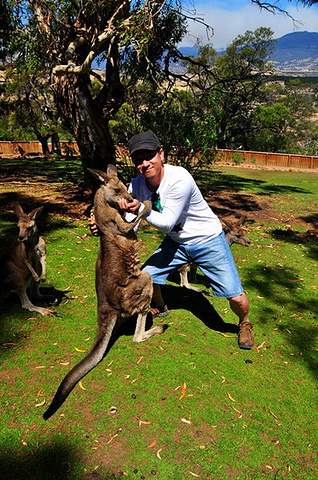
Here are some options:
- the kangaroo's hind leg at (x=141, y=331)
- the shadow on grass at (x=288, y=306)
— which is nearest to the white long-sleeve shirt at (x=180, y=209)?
the kangaroo's hind leg at (x=141, y=331)

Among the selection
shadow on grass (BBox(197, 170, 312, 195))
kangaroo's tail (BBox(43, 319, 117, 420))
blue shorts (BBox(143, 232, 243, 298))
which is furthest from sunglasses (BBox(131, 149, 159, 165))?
shadow on grass (BBox(197, 170, 312, 195))

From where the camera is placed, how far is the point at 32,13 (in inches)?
312

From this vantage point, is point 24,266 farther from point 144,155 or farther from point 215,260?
point 215,260

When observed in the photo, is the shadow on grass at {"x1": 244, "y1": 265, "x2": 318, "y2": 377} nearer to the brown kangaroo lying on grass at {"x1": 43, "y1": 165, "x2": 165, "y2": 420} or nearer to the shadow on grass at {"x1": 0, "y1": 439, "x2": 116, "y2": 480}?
the brown kangaroo lying on grass at {"x1": 43, "y1": 165, "x2": 165, "y2": 420}

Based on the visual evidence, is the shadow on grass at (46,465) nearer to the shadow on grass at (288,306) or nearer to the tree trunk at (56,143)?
the shadow on grass at (288,306)

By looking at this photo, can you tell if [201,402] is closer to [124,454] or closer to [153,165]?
[124,454]

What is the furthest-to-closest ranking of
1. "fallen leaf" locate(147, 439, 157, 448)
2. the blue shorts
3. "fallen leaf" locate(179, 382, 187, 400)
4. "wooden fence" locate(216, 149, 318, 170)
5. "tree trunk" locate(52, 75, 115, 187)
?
"wooden fence" locate(216, 149, 318, 170) → "tree trunk" locate(52, 75, 115, 187) → the blue shorts → "fallen leaf" locate(179, 382, 187, 400) → "fallen leaf" locate(147, 439, 157, 448)

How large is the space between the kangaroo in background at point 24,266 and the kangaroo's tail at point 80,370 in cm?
113

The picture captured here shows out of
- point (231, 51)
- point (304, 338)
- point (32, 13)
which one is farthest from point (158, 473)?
point (231, 51)

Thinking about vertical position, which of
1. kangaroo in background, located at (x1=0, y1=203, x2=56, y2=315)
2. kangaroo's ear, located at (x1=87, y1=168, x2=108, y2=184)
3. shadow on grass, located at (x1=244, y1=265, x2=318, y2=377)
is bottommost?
shadow on grass, located at (x1=244, y1=265, x2=318, y2=377)

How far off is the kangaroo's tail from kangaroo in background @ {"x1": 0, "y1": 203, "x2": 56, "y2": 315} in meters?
1.13

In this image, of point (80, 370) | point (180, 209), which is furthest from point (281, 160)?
point (80, 370)

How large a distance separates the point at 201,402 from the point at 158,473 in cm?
74

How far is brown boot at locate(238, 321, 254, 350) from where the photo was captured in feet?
12.4
